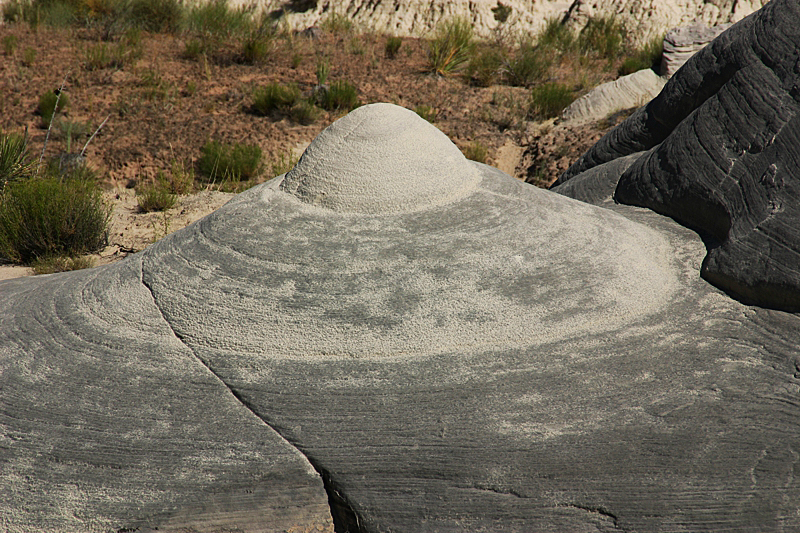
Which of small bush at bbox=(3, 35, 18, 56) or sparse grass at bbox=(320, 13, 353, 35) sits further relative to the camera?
sparse grass at bbox=(320, 13, 353, 35)

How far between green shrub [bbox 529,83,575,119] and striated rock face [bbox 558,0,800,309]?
4027 mm

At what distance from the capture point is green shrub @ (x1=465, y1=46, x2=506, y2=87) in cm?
798

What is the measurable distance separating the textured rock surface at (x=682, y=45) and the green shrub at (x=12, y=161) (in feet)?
21.6

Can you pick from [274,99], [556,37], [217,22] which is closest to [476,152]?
[274,99]

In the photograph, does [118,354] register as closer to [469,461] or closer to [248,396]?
[248,396]

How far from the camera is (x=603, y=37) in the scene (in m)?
9.50

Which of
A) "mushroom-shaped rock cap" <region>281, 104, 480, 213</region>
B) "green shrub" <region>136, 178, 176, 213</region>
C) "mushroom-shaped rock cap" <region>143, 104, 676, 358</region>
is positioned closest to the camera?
"mushroom-shaped rock cap" <region>143, 104, 676, 358</region>

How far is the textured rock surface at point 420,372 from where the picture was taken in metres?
1.55

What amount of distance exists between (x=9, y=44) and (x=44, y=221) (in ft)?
19.2

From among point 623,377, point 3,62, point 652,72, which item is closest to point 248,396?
point 623,377

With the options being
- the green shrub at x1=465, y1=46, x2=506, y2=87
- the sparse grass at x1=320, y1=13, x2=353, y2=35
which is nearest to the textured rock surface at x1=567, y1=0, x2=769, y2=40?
the green shrub at x1=465, y1=46, x2=506, y2=87

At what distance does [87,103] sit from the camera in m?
6.62

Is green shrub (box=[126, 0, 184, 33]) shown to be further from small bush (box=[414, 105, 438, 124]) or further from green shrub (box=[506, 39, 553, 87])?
green shrub (box=[506, 39, 553, 87])

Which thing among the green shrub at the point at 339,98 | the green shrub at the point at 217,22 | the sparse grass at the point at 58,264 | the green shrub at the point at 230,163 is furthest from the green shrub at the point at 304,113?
the sparse grass at the point at 58,264
